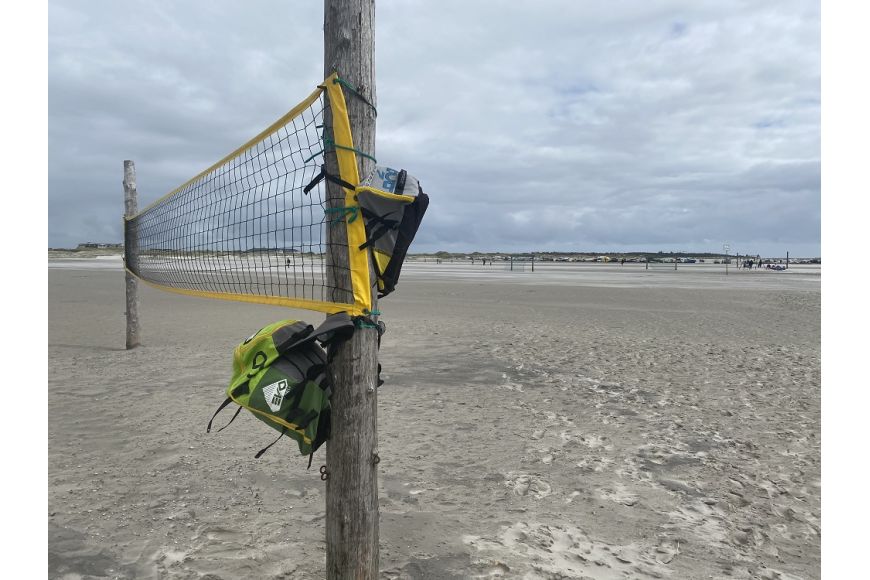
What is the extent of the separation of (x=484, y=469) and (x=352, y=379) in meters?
2.25

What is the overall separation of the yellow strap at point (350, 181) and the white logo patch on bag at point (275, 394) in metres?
0.49

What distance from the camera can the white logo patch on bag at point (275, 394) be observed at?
2.40 meters

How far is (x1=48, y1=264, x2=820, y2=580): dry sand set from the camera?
10.2 ft

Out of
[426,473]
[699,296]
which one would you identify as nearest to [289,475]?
[426,473]

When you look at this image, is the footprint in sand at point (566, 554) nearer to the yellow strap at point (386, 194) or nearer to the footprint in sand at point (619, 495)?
the footprint in sand at point (619, 495)

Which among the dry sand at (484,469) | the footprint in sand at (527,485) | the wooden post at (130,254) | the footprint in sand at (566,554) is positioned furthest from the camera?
the wooden post at (130,254)

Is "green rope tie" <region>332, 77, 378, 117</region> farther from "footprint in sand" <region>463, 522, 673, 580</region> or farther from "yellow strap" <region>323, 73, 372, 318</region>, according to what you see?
"footprint in sand" <region>463, 522, 673, 580</region>

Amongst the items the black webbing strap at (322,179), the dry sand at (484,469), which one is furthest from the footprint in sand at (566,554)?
the black webbing strap at (322,179)

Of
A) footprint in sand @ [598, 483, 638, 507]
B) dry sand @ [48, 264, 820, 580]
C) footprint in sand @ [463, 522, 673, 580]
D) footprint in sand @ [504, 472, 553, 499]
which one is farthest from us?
footprint in sand @ [504, 472, 553, 499]

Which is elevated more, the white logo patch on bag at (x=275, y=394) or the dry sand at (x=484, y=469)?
the white logo patch on bag at (x=275, y=394)

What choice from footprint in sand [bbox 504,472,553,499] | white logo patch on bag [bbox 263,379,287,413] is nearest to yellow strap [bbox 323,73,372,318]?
white logo patch on bag [bbox 263,379,287,413]

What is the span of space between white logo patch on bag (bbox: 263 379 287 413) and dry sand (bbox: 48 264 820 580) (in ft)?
3.74

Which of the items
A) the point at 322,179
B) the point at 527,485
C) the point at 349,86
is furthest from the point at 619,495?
the point at 349,86

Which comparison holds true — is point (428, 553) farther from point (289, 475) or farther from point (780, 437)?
point (780, 437)
